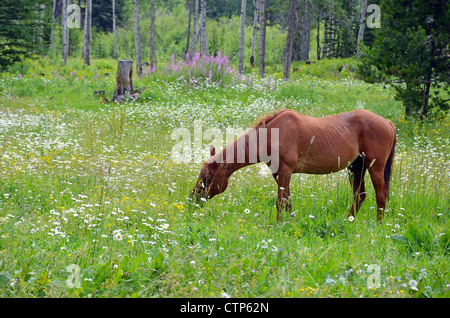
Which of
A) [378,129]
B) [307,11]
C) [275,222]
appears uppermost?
[307,11]

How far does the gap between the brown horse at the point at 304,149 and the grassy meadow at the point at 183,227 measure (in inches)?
14.3

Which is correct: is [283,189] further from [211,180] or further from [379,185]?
[379,185]

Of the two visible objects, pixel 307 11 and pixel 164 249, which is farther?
pixel 307 11

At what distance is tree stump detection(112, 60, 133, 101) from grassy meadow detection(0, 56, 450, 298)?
3.47 m

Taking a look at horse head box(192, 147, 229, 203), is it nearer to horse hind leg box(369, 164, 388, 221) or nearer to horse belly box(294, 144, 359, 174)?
horse belly box(294, 144, 359, 174)

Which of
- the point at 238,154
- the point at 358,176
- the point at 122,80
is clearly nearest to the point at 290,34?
the point at 122,80

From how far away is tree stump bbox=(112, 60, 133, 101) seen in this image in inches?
567

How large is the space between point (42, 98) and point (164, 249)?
504 inches

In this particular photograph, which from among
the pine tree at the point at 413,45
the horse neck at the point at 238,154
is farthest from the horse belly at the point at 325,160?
the pine tree at the point at 413,45

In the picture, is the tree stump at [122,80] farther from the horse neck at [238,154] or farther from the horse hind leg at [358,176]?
the horse hind leg at [358,176]

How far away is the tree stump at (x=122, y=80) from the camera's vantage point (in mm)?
14391

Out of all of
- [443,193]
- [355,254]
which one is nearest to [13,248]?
[355,254]
